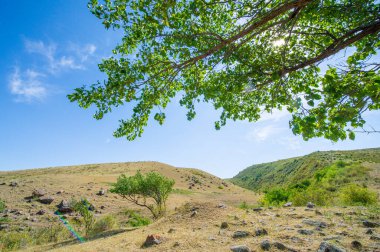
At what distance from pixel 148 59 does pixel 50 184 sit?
38.4 meters

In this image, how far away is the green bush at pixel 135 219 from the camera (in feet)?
57.8

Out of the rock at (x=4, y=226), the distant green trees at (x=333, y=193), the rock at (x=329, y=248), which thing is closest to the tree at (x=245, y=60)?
the rock at (x=329, y=248)

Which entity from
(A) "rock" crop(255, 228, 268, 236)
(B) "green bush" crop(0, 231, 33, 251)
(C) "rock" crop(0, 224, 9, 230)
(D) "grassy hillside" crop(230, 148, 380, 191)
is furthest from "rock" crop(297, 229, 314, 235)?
(D) "grassy hillside" crop(230, 148, 380, 191)

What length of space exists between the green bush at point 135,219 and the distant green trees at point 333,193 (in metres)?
9.05

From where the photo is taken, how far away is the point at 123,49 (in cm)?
752

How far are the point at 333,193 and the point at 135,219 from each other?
723 inches

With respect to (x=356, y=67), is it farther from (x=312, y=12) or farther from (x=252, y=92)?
(x=252, y=92)

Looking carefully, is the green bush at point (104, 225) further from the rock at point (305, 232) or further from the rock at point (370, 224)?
the rock at point (370, 224)

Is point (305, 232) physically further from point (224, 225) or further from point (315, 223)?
point (224, 225)

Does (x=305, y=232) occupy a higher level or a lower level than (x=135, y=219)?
higher

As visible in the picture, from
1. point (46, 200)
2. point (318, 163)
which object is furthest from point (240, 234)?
point (318, 163)

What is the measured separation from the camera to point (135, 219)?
71.3ft

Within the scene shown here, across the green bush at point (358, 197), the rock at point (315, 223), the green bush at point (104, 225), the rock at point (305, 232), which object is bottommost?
the green bush at point (104, 225)

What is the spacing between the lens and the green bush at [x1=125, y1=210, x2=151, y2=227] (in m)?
17.6
